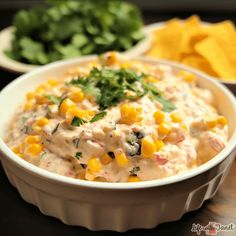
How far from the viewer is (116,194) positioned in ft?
4.33

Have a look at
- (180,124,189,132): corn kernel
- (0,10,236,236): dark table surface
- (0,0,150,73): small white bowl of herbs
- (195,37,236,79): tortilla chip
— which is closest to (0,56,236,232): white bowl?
(0,10,236,236): dark table surface

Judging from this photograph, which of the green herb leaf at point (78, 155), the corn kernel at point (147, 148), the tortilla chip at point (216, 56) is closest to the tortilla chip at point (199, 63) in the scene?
the tortilla chip at point (216, 56)

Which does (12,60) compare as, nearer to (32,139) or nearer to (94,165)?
(32,139)

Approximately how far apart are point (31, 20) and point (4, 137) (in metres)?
1.08

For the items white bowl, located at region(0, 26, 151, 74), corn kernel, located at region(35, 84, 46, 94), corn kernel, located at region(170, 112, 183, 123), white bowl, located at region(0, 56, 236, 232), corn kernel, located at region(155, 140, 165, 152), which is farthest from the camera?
white bowl, located at region(0, 26, 151, 74)

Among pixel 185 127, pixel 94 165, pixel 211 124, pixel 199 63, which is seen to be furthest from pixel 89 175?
pixel 199 63

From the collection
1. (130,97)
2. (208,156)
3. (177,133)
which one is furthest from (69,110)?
(208,156)

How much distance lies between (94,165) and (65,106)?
256 mm

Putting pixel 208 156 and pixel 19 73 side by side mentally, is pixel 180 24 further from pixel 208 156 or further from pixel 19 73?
pixel 208 156

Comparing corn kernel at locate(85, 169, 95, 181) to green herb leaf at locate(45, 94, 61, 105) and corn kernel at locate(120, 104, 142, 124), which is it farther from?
green herb leaf at locate(45, 94, 61, 105)

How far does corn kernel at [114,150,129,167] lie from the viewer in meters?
1.38

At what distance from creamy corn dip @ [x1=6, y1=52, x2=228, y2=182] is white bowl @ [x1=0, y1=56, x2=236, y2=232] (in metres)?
0.06

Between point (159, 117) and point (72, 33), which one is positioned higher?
point (159, 117)

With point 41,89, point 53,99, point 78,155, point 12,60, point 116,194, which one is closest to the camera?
point 116,194
